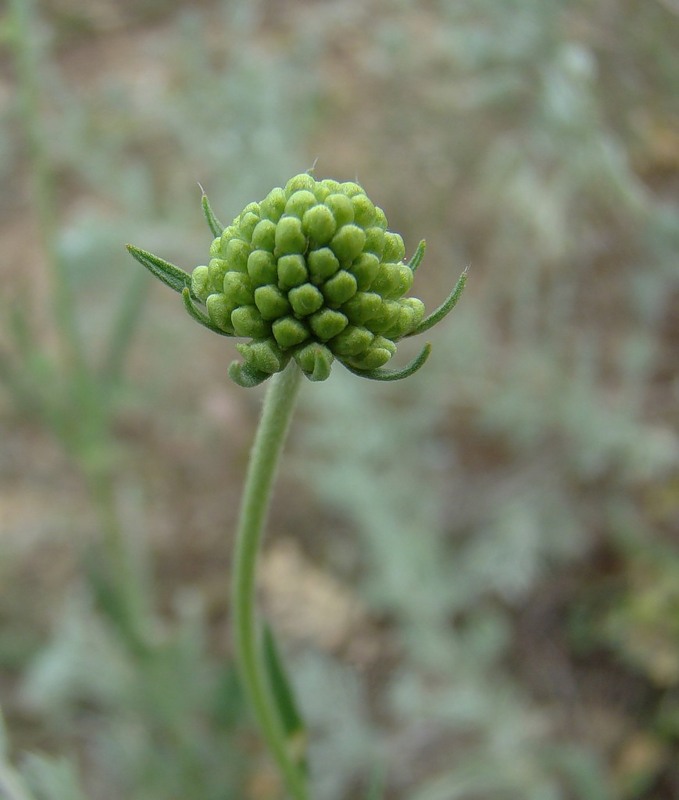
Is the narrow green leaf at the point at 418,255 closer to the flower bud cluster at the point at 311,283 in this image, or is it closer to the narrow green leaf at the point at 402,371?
the flower bud cluster at the point at 311,283

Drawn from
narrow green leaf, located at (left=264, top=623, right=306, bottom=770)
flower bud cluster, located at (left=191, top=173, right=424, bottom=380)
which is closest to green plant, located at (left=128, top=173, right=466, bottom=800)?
flower bud cluster, located at (left=191, top=173, right=424, bottom=380)

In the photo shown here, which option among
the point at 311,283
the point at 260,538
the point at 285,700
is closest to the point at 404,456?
the point at 285,700

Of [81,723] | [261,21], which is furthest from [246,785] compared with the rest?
[261,21]

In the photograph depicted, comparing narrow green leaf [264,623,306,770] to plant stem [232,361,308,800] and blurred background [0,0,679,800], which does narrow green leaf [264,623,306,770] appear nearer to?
plant stem [232,361,308,800]

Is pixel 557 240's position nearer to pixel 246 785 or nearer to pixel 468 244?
pixel 468 244

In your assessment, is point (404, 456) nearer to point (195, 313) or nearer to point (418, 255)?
point (418, 255)

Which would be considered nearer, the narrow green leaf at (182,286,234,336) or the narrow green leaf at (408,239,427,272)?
the narrow green leaf at (182,286,234,336)
